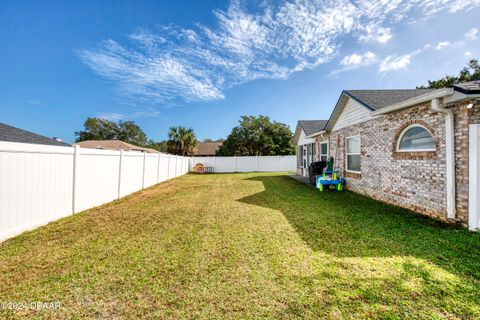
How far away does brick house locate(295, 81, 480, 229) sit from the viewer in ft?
12.4

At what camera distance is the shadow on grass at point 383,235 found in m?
2.85

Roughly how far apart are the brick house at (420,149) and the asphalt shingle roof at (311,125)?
16.9 feet

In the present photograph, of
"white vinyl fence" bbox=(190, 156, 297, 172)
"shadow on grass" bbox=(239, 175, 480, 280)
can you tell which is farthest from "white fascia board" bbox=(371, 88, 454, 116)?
"white vinyl fence" bbox=(190, 156, 297, 172)

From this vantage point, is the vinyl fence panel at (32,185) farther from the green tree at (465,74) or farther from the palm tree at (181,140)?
the green tree at (465,74)

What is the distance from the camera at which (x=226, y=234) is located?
12.4 feet

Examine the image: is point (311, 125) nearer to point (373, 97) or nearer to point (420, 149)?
point (373, 97)

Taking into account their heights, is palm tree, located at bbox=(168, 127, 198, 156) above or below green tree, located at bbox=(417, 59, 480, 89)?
below

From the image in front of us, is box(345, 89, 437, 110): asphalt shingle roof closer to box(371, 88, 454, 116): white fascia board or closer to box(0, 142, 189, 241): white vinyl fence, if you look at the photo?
box(371, 88, 454, 116): white fascia board

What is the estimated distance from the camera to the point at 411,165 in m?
5.18

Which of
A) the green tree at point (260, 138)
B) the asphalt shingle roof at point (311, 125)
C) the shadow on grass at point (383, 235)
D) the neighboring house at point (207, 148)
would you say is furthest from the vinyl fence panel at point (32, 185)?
the neighboring house at point (207, 148)

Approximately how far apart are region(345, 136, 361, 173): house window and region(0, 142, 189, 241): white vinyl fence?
8.98 meters

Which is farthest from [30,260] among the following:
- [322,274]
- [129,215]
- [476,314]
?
[476,314]

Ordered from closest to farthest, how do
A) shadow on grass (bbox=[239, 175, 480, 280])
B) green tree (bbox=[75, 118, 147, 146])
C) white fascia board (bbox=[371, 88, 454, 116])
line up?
1. shadow on grass (bbox=[239, 175, 480, 280])
2. white fascia board (bbox=[371, 88, 454, 116])
3. green tree (bbox=[75, 118, 147, 146])

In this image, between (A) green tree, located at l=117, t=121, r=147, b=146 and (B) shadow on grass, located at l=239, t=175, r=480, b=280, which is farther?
(A) green tree, located at l=117, t=121, r=147, b=146
